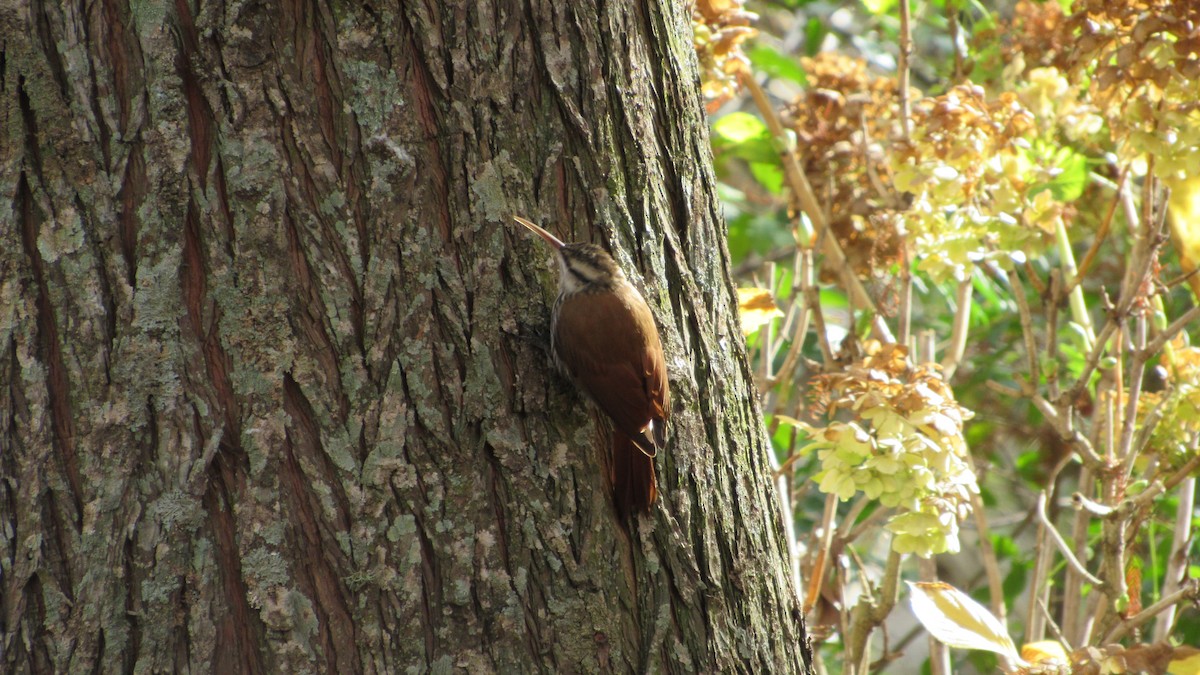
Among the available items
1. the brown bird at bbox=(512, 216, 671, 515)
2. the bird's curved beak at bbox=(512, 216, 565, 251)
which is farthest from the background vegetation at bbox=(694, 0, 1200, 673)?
the bird's curved beak at bbox=(512, 216, 565, 251)

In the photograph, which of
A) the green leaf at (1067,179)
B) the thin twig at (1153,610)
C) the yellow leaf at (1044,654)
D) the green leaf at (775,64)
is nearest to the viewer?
the yellow leaf at (1044,654)

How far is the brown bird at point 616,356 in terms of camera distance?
1.76 metres

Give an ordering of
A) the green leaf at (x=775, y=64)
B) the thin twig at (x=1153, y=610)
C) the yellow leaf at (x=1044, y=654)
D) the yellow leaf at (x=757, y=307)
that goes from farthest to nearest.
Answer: the green leaf at (x=775, y=64) → the yellow leaf at (x=757, y=307) → the thin twig at (x=1153, y=610) → the yellow leaf at (x=1044, y=654)

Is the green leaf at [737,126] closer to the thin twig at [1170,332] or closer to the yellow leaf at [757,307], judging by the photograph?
the yellow leaf at [757,307]

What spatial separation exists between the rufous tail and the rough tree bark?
0.03 meters

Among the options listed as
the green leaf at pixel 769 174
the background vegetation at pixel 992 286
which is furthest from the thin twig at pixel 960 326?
the green leaf at pixel 769 174

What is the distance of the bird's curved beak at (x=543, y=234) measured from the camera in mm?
1730

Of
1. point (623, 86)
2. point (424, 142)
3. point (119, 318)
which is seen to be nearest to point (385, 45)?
point (424, 142)

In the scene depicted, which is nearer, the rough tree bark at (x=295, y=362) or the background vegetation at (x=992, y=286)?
the rough tree bark at (x=295, y=362)

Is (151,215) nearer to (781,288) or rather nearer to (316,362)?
(316,362)

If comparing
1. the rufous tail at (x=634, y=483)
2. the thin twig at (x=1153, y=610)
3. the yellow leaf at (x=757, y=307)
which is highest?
the yellow leaf at (x=757, y=307)

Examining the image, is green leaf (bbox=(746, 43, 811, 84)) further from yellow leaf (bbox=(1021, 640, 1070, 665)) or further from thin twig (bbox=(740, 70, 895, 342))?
yellow leaf (bbox=(1021, 640, 1070, 665))

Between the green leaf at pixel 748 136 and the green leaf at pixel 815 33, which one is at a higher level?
the green leaf at pixel 815 33

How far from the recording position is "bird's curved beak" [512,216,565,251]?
5.68 feet
